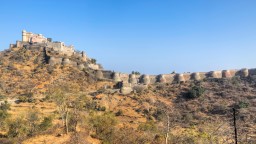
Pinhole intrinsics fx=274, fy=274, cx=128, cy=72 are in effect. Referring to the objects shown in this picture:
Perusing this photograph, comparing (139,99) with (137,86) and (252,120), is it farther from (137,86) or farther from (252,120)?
(252,120)

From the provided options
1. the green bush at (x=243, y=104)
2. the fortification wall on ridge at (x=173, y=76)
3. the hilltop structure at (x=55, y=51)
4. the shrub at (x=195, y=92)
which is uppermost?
the hilltop structure at (x=55, y=51)

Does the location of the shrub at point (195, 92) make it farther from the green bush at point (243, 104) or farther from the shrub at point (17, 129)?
the shrub at point (17, 129)

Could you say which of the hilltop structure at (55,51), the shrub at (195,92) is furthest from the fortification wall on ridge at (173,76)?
the shrub at (195,92)

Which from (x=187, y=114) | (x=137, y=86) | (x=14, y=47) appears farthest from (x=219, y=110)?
(x=14, y=47)

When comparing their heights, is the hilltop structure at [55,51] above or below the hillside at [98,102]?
above

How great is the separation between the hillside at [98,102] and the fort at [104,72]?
0.34m

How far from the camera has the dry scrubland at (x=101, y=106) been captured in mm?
25594

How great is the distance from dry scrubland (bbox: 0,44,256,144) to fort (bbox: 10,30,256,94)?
235 cm

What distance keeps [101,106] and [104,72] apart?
71.2 ft

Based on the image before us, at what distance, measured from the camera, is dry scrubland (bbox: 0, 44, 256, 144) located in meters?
25.6

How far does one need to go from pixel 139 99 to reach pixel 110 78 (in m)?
14.8

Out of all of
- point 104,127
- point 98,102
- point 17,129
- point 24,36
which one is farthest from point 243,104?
point 24,36

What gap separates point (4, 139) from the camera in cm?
2383

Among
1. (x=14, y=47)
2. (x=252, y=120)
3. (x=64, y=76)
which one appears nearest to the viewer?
(x=252, y=120)
